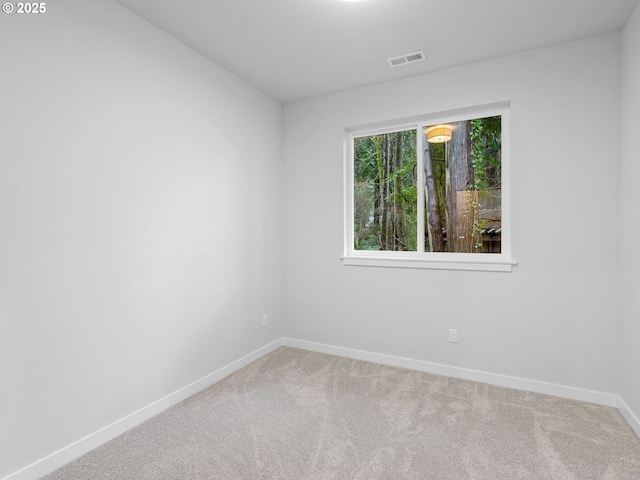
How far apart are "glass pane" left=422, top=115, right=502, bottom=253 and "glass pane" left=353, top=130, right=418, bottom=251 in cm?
15

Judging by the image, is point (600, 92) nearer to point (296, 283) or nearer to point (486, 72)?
point (486, 72)

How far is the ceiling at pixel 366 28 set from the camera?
2.10 metres

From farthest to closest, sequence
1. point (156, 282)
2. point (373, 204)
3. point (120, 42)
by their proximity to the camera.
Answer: point (373, 204) < point (156, 282) < point (120, 42)

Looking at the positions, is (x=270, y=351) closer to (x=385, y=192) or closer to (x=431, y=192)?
(x=385, y=192)

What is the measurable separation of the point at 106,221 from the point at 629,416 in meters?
3.44

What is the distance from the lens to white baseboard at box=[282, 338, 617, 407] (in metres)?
2.47

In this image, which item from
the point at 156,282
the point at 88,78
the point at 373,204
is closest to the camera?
the point at 88,78

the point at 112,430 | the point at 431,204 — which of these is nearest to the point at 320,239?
the point at 431,204

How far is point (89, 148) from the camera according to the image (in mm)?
1937

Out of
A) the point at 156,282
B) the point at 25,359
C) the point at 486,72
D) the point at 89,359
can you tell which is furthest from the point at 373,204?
the point at 25,359

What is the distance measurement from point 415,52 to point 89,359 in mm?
3008

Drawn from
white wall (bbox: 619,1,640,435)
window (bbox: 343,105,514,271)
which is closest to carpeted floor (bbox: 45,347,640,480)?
white wall (bbox: 619,1,640,435)

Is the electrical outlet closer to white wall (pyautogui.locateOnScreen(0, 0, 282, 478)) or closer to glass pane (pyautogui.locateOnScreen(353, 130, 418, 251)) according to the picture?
glass pane (pyautogui.locateOnScreen(353, 130, 418, 251))

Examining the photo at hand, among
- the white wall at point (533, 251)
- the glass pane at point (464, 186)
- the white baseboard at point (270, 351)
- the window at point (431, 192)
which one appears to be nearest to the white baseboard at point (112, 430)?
the white baseboard at point (270, 351)
